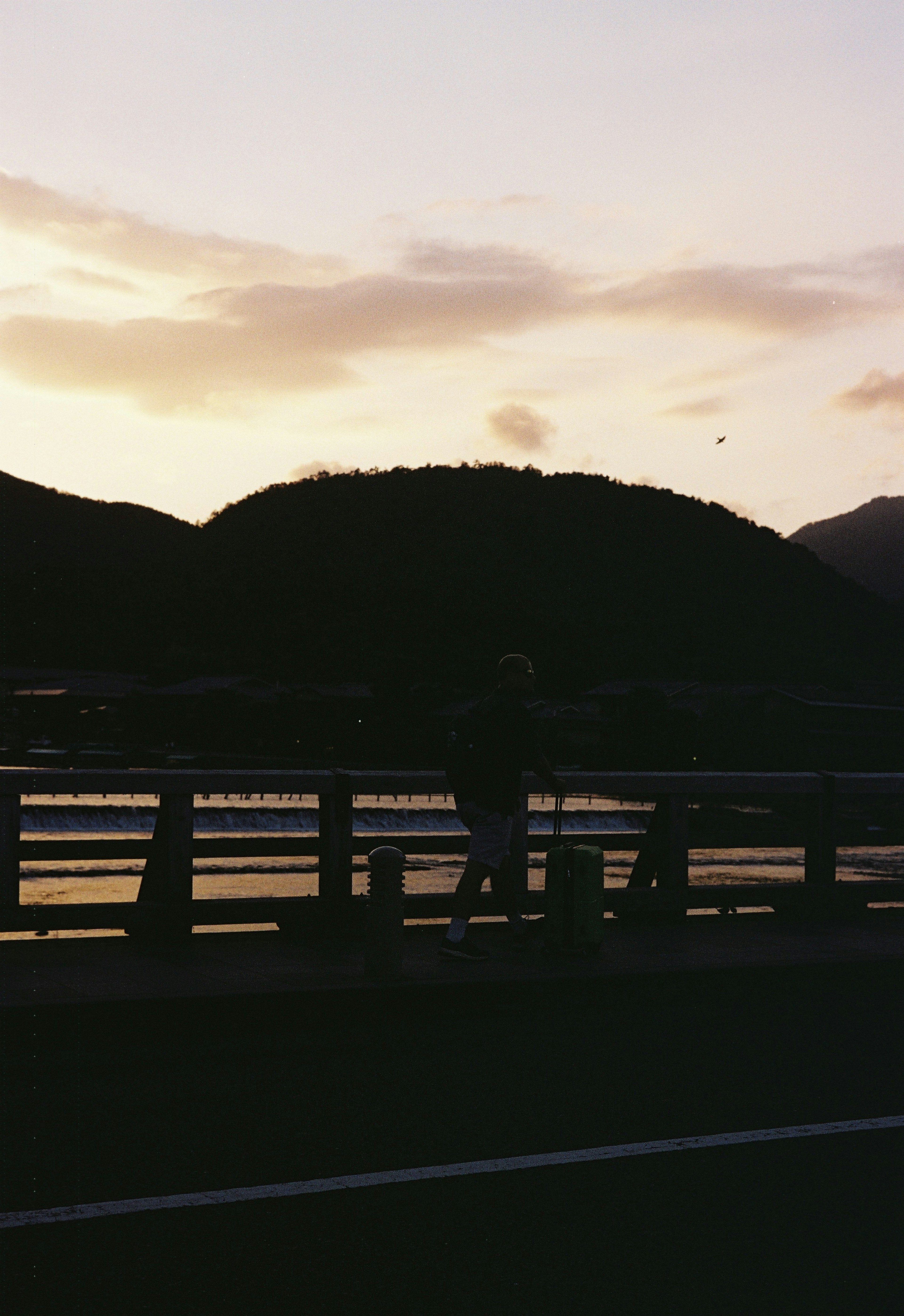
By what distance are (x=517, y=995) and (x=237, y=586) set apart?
7479 inches

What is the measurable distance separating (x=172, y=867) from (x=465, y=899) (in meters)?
2.14

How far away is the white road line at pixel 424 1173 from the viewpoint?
4.69 meters

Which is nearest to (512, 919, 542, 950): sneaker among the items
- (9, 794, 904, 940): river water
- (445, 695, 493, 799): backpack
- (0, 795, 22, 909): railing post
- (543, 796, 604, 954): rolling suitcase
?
(543, 796, 604, 954): rolling suitcase

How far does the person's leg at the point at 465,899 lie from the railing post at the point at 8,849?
2981mm

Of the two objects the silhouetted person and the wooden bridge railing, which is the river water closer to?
the wooden bridge railing

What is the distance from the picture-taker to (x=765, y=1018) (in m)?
8.63

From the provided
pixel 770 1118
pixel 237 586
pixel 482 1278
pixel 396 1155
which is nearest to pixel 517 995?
pixel 770 1118

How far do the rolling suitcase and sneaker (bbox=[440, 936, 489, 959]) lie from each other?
25.4 inches

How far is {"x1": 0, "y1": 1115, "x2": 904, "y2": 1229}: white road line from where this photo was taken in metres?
4.69

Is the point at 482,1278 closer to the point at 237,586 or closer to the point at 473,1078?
the point at 473,1078

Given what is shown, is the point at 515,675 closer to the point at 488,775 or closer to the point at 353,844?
the point at 488,775

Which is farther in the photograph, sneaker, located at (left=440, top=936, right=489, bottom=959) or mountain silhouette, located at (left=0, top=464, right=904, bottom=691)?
mountain silhouette, located at (left=0, top=464, right=904, bottom=691)

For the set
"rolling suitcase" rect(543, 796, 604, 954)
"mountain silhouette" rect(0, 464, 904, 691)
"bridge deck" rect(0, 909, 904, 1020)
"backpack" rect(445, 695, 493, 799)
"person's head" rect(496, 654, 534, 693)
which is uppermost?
"mountain silhouette" rect(0, 464, 904, 691)

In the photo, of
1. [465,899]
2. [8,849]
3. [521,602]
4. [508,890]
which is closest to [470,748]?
[465,899]
